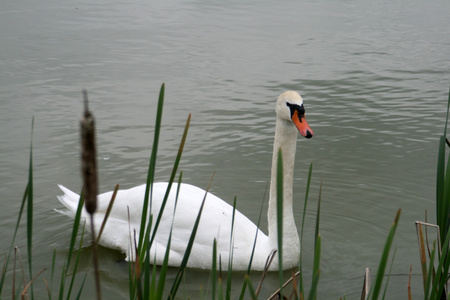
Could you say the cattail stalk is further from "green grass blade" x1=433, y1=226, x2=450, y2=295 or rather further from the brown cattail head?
"green grass blade" x1=433, y1=226, x2=450, y2=295

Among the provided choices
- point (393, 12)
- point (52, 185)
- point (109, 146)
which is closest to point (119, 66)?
point (109, 146)

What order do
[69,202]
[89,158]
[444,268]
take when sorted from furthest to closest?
[69,202] < [444,268] < [89,158]

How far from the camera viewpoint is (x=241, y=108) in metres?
7.06

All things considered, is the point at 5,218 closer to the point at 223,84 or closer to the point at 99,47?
the point at 223,84

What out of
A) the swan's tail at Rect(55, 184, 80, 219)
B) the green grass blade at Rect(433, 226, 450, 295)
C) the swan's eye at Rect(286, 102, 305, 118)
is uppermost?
the swan's eye at Rect(286, 102, 305, 118)

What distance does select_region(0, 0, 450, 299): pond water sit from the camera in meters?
4.53

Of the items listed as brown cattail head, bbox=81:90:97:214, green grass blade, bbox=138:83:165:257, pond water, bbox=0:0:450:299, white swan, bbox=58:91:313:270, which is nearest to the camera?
brown cattail head, bbox=81:90:97:214

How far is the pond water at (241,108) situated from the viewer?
4.53 m

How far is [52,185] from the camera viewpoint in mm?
5145

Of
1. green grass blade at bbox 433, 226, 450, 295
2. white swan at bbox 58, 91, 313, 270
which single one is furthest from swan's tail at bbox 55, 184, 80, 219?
green grass blade at bbox 433, 226, 450, 295

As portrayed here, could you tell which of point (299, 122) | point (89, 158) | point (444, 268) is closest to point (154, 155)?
point (89, 158)

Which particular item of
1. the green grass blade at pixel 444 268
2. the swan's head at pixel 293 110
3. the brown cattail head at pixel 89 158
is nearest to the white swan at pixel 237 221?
the swan's head at pixel 293 110

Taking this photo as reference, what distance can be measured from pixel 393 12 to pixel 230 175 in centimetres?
788

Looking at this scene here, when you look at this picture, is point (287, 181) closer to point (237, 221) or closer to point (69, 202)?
point (237, 221)
